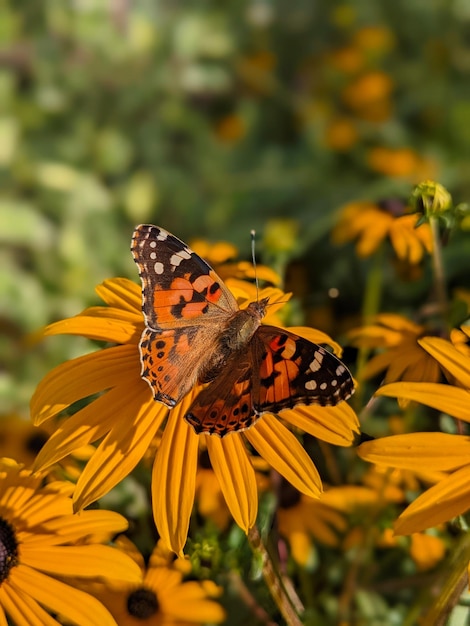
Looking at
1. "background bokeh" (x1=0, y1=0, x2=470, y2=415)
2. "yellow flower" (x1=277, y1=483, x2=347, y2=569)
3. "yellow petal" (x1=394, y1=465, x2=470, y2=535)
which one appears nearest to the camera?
"yellow petal" (x1=394, y1=465, x2=470, y2=535)

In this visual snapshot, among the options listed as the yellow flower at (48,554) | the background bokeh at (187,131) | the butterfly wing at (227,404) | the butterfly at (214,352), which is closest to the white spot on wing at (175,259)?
the butterfly at (214,352)

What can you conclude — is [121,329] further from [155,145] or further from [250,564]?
[155,145]

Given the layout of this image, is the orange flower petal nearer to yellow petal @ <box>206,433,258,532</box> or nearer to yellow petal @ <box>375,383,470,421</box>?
yellow petal @ <box>206,433,258,532</box>

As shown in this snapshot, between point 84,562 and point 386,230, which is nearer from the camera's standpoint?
point 84,562

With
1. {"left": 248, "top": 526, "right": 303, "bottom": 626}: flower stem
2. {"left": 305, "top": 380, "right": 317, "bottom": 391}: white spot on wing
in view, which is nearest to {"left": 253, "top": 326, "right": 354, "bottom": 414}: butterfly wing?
{"left": 305, "top": 380, "right": 317, "bottom": 391}: white spot on wing

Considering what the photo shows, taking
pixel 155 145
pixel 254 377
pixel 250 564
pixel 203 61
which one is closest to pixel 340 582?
pixel 250 564

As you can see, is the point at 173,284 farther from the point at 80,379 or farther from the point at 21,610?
the point at 21,610

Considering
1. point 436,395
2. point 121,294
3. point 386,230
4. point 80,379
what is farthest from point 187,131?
point 436,395
